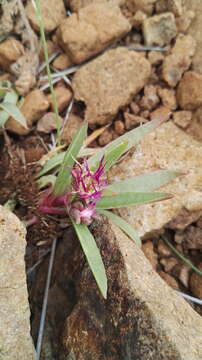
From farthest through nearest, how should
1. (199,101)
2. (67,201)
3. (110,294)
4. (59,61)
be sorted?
1. (59,61)
2. (199,101)
3. (67,201)
4. (110,294)

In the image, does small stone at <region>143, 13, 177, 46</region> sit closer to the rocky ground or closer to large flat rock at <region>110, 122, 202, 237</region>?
the rocky ground

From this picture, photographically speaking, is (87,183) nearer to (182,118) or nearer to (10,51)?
(182,118)

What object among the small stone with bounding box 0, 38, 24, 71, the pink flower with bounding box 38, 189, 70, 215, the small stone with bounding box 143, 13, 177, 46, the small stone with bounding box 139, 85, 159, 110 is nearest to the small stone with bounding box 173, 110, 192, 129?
the small stone with bounding box 139, 85, 159, 110

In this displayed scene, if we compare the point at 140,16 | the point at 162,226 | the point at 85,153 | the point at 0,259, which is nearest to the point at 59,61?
the point at 140,16

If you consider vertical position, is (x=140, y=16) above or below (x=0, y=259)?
above

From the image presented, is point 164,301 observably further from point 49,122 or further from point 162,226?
point 49,122

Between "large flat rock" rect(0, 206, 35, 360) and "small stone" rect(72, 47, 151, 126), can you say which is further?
"small stone" rect(72, 47, 151, 126)

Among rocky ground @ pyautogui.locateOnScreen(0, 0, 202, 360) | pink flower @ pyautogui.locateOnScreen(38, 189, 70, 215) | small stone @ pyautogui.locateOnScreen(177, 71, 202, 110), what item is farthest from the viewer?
small stone @ pyautogui.locateOnScreen(177, 71, 202, 110)
